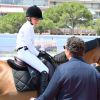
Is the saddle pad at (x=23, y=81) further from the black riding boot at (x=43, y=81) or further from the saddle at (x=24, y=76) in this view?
the black riding boot at (x=43, y=81)

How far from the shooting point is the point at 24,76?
12.3ft

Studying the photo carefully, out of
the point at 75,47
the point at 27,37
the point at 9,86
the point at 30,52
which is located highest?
the point at 75,47

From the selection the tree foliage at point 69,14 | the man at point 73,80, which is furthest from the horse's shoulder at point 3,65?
the tree foliage at point 69,14

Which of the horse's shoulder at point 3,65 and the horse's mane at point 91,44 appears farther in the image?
the horse's mane at point 91,44

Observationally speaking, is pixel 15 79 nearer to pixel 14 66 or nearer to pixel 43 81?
pixel 14 66

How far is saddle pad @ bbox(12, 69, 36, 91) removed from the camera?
3.71 meters

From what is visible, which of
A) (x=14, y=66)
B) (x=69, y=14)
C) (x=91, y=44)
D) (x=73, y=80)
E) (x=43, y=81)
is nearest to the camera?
(x=73, y=80)

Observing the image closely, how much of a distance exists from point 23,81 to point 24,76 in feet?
0.19

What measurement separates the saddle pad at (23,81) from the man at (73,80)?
136 centimetres

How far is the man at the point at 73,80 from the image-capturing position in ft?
7.57

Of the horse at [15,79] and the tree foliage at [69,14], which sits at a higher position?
the horse at [15,79]

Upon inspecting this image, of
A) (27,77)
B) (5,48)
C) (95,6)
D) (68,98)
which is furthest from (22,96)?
(95,6)

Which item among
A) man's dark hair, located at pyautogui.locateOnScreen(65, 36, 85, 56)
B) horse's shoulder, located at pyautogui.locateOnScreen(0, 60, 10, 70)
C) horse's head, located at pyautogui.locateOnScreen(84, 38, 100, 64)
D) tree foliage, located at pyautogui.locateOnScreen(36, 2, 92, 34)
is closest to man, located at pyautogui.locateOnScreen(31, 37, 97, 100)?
man's dark hair, located at pyautogui.locateOnScreen(65, 36, 85, 56)

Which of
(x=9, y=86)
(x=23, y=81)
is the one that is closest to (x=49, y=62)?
(x=23, y=81)
